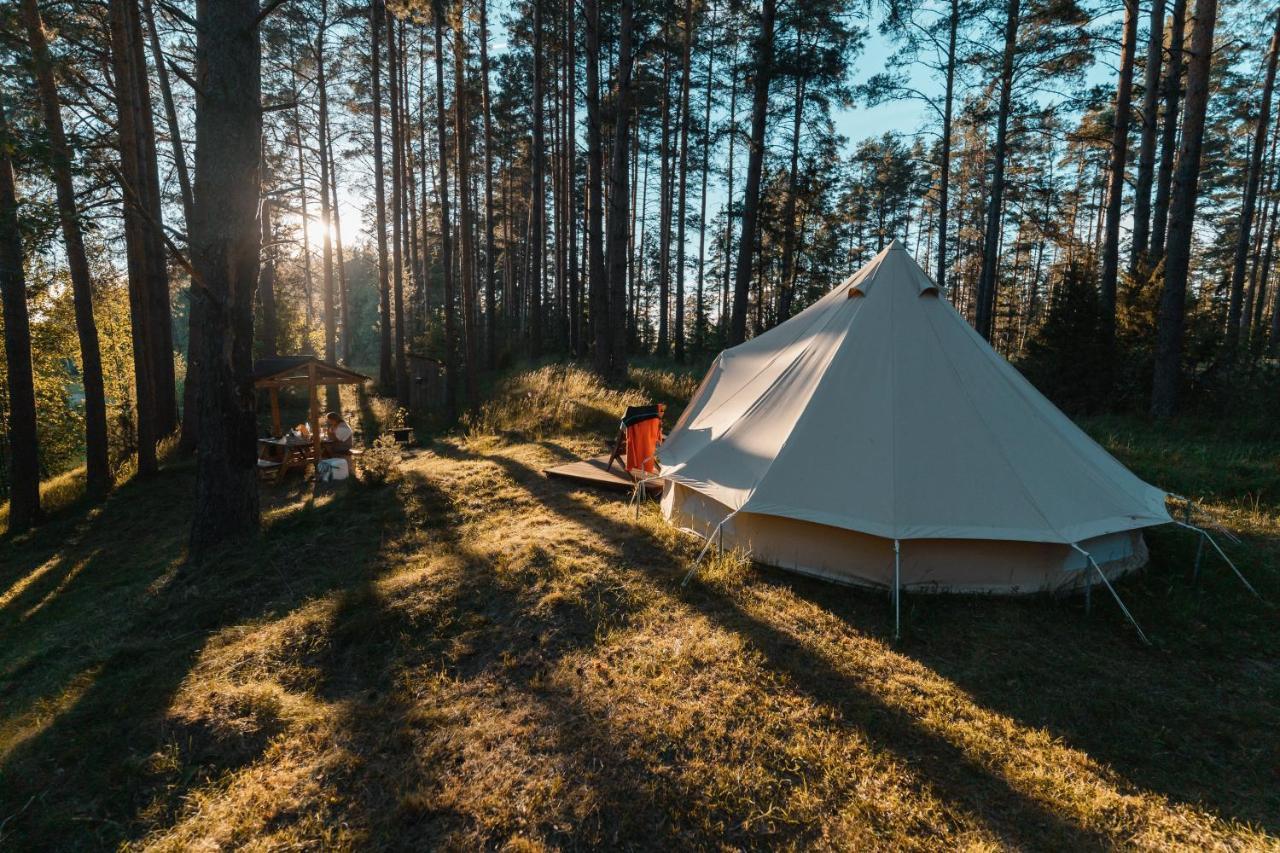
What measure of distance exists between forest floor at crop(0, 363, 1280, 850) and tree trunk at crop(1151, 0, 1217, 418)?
4.38m

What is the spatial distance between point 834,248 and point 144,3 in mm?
21713

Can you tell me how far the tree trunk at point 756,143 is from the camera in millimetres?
10867

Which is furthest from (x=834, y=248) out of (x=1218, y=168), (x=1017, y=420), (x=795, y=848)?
(x=795, y=848)

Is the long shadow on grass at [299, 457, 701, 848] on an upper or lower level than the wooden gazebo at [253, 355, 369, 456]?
lower

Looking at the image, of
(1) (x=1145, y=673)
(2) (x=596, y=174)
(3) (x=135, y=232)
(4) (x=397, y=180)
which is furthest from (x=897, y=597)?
(4) (x=397, y=180)

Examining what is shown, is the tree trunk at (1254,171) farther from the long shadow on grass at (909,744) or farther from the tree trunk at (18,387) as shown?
the tree trunk at (18,387)

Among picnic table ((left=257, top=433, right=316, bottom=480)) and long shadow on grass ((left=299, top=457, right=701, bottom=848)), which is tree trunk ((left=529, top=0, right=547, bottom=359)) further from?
long shadow on grass ((left=299, top=457, right=701, bottom=848))

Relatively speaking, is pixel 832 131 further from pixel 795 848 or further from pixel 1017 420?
pixel 795 848

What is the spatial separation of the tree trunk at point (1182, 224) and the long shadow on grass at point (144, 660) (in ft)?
38.0

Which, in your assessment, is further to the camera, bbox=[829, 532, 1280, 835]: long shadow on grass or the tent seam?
the tent seam

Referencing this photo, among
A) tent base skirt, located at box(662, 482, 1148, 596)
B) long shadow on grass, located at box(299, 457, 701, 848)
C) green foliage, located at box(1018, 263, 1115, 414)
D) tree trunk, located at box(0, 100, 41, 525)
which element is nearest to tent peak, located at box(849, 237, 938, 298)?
tent base skirt, located at box(662, 482, 1148, 596)

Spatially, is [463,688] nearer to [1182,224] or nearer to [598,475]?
[598,475]

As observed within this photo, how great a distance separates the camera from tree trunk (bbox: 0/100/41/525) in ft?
27.4

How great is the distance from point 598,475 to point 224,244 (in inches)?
184
